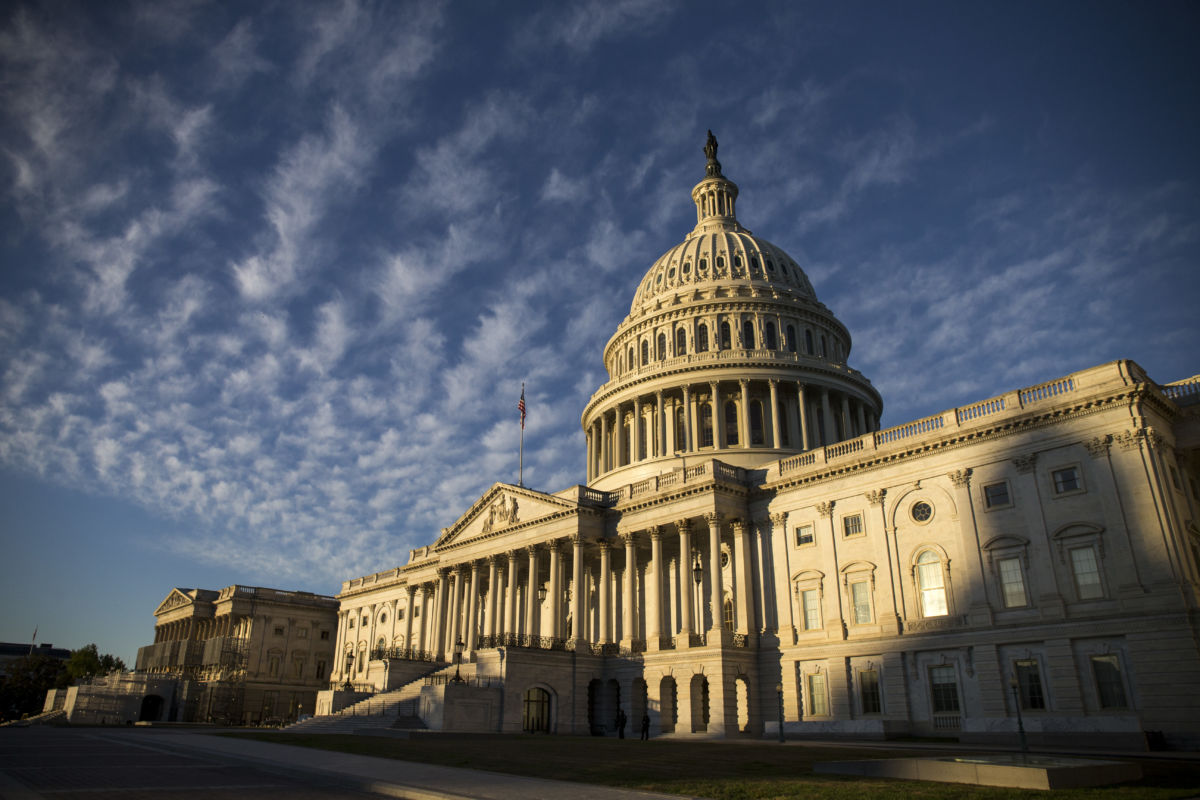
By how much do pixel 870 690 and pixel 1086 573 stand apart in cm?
1294

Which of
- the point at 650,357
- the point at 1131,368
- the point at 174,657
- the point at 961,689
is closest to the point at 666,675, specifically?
the point at 961,689

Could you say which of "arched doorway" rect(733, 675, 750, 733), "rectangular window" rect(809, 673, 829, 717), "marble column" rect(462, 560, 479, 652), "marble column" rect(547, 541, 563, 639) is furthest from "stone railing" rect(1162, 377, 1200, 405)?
"marble column" rect(462, 560, 479, 652)

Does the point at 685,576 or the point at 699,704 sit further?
the point at 685,576

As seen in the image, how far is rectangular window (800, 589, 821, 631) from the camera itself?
48.9 meters

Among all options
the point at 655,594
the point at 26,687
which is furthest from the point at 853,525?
the point at 26,687

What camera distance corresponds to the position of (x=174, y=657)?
10412cm

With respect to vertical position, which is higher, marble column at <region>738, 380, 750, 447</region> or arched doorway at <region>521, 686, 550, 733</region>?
marble column at <region>738, 380, 750, 447</region>

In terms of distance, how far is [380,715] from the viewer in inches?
2003

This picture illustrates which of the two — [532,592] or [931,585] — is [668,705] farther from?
[931,585]

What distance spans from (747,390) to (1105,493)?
35.3 metres

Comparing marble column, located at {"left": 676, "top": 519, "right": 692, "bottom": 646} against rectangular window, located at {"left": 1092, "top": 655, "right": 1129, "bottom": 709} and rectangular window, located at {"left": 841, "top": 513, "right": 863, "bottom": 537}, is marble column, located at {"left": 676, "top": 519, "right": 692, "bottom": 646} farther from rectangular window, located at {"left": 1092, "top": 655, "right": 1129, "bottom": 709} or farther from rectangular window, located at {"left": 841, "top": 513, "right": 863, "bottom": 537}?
rectangular window, located at {"left": 1092, "top": 655, "right": 1129, "bottom": 709}

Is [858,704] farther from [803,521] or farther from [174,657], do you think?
[174,657]

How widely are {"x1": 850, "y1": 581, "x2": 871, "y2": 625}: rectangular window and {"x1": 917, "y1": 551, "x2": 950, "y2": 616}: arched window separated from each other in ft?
10.4

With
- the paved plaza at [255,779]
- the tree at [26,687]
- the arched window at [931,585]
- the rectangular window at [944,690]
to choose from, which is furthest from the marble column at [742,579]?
the tree at [26,687]
